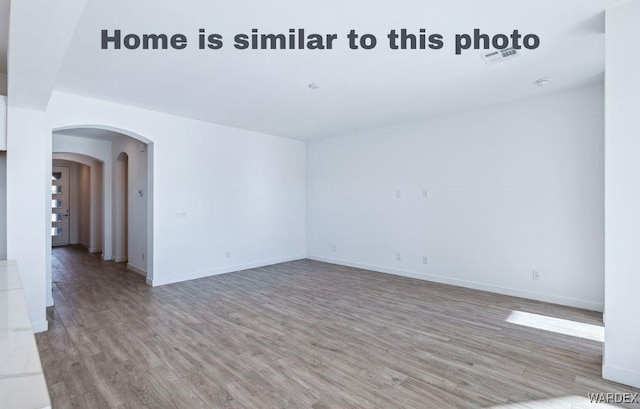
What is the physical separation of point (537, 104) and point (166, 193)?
5.57 metres

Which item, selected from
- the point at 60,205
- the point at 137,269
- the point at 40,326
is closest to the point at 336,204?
the point at 137,269

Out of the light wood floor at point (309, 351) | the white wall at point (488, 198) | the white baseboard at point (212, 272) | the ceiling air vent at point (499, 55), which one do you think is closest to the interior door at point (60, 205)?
the light wood floor at point (309, 351)

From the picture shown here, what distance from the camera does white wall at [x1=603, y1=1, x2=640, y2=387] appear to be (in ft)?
7.30

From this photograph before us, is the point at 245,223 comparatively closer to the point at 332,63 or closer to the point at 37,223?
the point at 37,223

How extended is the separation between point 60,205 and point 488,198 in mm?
11776

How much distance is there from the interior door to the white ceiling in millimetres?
7567

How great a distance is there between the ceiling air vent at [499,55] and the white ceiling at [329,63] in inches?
4.0

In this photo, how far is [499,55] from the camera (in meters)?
2.98

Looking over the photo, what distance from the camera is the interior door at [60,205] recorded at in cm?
960

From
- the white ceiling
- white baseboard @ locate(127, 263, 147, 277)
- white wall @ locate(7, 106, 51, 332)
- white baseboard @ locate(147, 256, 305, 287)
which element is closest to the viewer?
the white ceiling

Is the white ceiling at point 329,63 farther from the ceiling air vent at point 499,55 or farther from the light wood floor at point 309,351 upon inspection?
the light wood floor at point 309,351

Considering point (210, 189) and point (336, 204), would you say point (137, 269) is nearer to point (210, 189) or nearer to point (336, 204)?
point (210, 189)

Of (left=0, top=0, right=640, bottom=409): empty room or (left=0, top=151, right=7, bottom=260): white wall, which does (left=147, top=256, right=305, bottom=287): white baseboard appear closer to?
(left=0, top=0, right=640, bottom=409): empty room

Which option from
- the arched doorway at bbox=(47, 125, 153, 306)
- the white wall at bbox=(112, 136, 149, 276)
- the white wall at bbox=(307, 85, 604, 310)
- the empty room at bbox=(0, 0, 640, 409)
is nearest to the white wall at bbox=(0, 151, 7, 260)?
the empty room at bbox=(0, 0, 640, 409)
